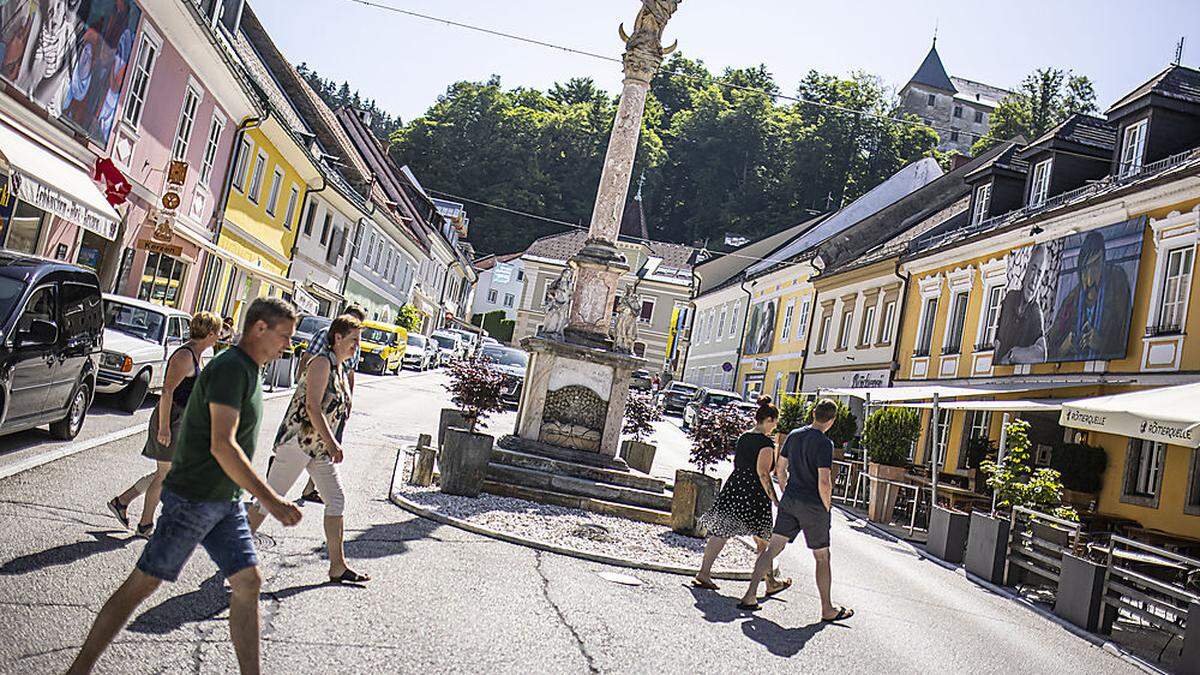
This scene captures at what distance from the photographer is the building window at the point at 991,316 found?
24609mm

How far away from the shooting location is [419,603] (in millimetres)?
7020

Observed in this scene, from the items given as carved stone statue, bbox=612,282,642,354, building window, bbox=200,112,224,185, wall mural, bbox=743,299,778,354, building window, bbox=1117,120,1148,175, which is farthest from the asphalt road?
wall mural, bbox=743,299,778,354

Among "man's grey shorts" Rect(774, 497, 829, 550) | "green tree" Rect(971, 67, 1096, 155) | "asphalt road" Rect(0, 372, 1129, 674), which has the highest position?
"green tree" Rect(971, 67, 1096, 155)

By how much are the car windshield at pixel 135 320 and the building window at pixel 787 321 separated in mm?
28806

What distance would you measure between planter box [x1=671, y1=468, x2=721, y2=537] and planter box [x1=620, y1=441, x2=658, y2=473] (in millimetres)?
4127

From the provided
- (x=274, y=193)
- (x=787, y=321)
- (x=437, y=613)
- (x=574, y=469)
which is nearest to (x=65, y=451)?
(x=437, y=613)

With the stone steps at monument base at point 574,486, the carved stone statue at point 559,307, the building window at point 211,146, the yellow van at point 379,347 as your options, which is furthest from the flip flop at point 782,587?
the yellow van at point 379,347

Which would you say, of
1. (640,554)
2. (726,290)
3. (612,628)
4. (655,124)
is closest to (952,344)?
(640,554)

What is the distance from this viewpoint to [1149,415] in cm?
1124

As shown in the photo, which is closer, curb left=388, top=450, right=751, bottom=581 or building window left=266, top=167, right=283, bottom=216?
curb left=388, top=450, right=751, bottom=581

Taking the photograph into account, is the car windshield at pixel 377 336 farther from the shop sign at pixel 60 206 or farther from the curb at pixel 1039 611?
the curb at pixel 1039 611

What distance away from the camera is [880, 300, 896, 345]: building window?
3139 cm

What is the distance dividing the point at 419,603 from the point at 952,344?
73.1ft

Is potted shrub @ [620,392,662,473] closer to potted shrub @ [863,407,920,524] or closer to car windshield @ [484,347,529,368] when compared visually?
potted shrub @ [863,407,920,524]
